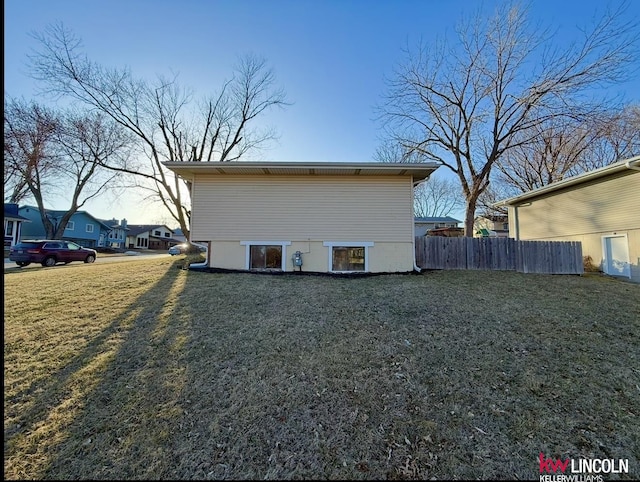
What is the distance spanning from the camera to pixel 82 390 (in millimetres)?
3242

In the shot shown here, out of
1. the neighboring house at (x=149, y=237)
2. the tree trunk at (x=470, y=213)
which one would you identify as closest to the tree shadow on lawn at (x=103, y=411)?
the tree trunk at (x=470, y=213)

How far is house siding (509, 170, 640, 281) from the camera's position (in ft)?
34.7

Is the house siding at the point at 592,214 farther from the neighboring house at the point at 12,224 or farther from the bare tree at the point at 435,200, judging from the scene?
the neighboring house at the point at 12,224

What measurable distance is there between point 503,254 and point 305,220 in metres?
7.61

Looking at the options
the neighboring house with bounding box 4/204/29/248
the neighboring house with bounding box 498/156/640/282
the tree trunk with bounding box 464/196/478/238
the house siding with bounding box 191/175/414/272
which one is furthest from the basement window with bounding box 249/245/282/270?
the neighboring house with bounding box 4/204/29/248

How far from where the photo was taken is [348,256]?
977cm

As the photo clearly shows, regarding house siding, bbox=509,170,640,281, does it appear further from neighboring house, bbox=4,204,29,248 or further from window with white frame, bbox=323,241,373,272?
neighboring house, bbox=4,204,29,248

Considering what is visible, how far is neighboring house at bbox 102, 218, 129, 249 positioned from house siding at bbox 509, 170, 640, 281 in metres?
45.6

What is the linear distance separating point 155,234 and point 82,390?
51.4m

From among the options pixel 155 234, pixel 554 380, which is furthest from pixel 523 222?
pixel 155 234

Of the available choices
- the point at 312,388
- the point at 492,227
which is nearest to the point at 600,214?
the point at 312,388

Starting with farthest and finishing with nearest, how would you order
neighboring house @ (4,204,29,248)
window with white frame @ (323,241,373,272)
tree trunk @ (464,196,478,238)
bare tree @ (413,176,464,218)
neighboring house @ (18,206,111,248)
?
1. bare tree @ (413,176,464,218)
2. neighboring house @ (18,206,111,248)
3. neighboring house @ (4,204,29,248)
4. tree trunk @ (464,196,478,238)
5. window with white frame @ (323,241,373,272)

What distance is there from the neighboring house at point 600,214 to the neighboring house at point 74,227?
40814 mm

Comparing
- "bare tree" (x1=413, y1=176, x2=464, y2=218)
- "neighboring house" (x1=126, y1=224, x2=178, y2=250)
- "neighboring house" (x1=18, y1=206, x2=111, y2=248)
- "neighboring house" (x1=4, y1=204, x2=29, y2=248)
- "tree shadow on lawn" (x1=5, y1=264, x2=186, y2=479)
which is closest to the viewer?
"tree shadow on lawn" (x1=5, y1=264, x2=186, y2=479)
